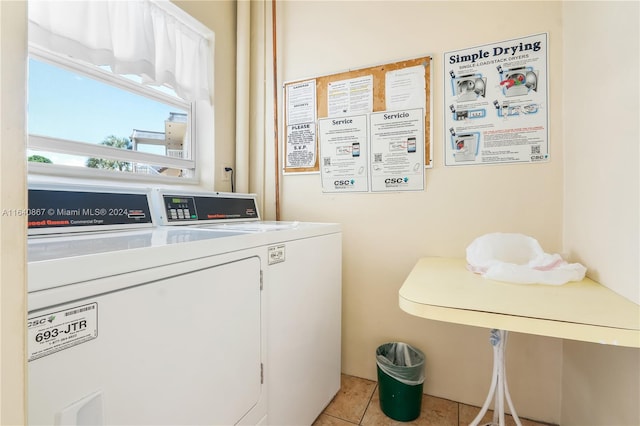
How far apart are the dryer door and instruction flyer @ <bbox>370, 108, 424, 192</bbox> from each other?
110 cm

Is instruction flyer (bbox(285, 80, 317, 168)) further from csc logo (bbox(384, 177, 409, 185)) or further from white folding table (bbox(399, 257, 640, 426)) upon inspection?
white folding table (bbox(399, 257, 640, 426))

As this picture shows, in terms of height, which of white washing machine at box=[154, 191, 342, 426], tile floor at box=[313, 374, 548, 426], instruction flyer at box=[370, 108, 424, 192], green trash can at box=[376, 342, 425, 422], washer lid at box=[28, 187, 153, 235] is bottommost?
tile floor at box=[313, 374, 548, 426]

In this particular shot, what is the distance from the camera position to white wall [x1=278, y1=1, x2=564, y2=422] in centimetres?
154

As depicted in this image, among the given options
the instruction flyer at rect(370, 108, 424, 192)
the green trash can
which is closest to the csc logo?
the instruction flyer at rect(370, 108, 424, 192)

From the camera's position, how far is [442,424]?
153 centimetres

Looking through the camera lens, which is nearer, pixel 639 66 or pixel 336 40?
pixel 639 66

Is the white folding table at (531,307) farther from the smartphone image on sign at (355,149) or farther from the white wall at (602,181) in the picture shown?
the smartphone image on sign at (355,149)

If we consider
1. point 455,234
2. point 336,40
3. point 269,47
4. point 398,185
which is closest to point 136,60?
point 269,47

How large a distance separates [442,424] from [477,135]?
1.58 m

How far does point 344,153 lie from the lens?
197 centimetres

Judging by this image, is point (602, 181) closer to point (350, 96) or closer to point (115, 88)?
point (350, 96)

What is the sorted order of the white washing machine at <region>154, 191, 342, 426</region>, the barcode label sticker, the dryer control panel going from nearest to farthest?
the barcode label sticker, the white washing machine at <region>154, 191, 342, 426</region>, the dryer control panel

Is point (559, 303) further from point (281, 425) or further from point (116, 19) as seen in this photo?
point (116, 19)

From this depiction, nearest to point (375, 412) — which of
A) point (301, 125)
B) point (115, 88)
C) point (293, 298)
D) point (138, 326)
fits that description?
point (293, 298)
